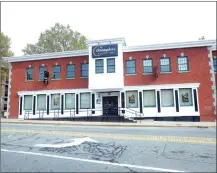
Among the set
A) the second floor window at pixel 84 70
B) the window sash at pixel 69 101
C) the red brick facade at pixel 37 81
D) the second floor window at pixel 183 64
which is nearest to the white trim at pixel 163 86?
the second floor window at pixel 183 64

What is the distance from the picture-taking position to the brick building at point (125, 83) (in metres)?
19.7

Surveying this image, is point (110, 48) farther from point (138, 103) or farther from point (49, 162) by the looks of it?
point (49, 162)

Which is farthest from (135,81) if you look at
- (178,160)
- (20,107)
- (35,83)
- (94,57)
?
(178,160)

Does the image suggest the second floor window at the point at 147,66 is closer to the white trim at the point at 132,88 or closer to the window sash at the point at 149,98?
the white trim at the point at 132,88

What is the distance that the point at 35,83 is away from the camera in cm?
2381

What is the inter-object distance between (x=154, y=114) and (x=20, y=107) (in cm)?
1540

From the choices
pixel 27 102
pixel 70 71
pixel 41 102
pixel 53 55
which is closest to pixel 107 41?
pixel 70 71

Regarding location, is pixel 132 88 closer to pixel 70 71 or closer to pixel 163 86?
pixel 163 86

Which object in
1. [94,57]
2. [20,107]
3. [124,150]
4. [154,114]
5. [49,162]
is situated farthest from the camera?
[20,107]

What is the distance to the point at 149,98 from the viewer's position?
20438 mm

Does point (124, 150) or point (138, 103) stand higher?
point (138, 103)

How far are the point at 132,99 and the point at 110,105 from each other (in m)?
2.42

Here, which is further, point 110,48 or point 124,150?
point 110,48

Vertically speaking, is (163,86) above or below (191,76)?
below
